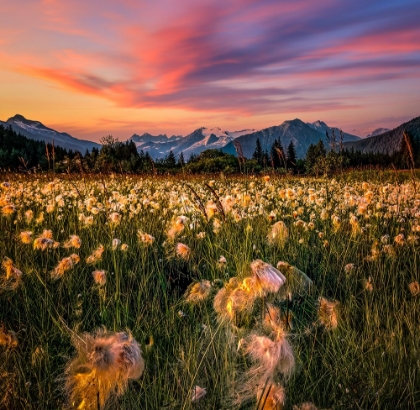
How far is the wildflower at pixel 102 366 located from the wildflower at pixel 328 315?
182 centimetres

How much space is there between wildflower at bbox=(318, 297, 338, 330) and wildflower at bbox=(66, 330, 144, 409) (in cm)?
182

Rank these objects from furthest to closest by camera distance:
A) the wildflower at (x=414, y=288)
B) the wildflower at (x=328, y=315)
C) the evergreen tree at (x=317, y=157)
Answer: the evergreen tree at (x=317, y=157) → the wildflower at (x=414, y=288) → the wildflower at (x=328, y=315)

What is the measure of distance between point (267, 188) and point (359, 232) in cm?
485

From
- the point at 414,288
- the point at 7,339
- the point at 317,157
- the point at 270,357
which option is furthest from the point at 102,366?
the point at 317,157

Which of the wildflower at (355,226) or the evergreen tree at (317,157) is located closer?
the wildflower at (355,226)

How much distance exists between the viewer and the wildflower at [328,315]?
113 inches

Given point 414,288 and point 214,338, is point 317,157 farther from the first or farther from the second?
point 214,338

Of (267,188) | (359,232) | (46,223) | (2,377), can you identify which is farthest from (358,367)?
(267,188)

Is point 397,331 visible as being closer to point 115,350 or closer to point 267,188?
point 115,350

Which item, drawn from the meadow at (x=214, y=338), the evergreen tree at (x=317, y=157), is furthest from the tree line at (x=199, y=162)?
the meadow at (x=214, y=338)

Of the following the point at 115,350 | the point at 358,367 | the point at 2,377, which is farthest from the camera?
the point at 358,367

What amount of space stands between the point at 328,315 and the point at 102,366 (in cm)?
200

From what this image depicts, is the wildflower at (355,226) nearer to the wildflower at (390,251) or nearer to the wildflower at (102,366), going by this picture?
the wildflower at (390,251)

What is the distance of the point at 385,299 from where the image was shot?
355 cm
